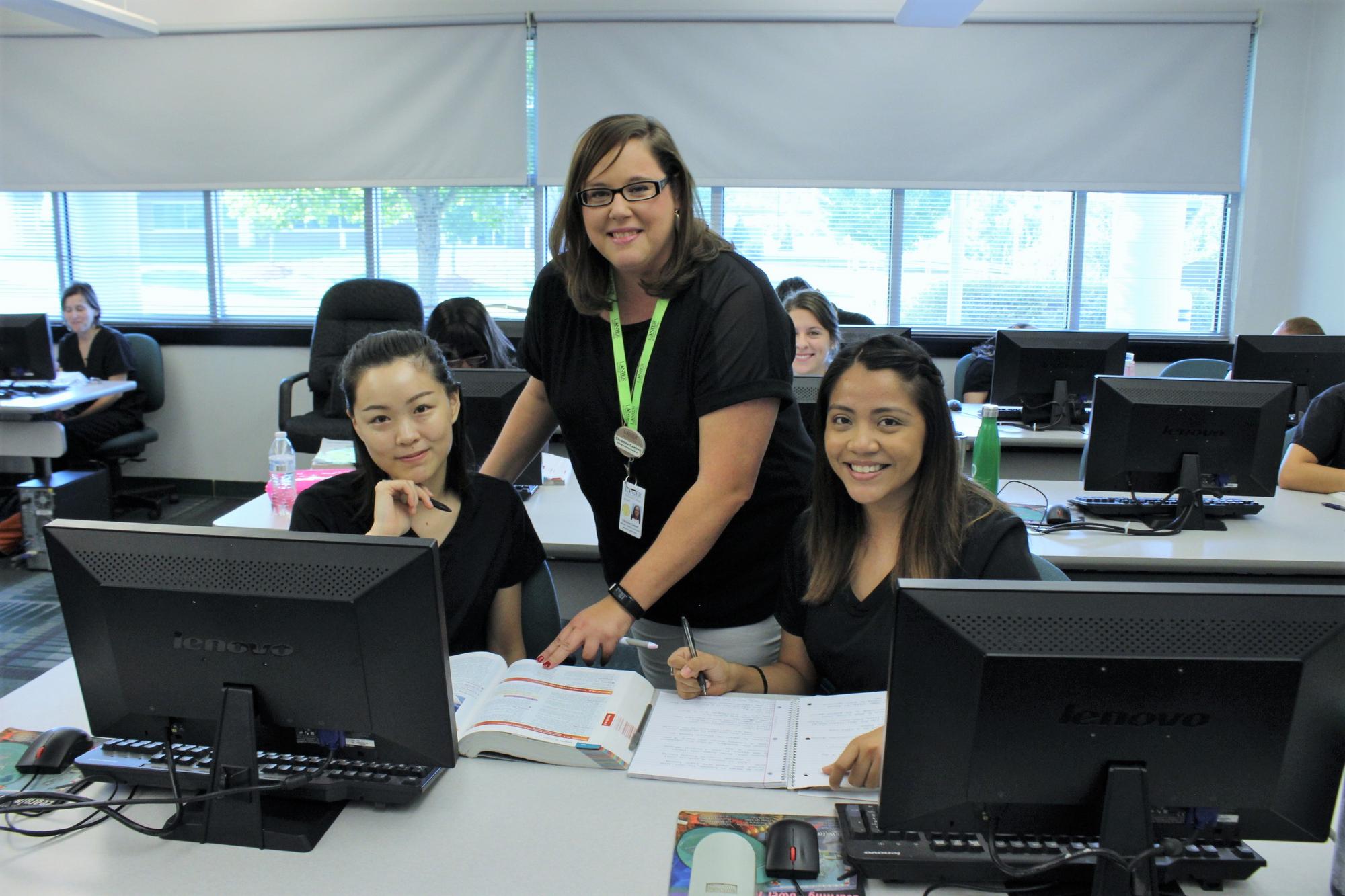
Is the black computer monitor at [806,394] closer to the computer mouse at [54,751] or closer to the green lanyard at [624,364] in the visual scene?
the green lanyard at [624,364]

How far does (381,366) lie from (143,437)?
414 centimetres

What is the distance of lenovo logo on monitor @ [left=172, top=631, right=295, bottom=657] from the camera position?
116cm

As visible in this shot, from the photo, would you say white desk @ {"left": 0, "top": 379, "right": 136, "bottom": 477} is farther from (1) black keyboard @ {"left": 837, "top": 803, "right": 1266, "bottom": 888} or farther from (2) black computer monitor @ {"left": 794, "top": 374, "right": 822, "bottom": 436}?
(1) black keyboard @ {"left": 837, "top": 803, "right": 1266, "bottom": 888}

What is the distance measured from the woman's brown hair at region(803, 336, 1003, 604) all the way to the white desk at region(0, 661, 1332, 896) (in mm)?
458

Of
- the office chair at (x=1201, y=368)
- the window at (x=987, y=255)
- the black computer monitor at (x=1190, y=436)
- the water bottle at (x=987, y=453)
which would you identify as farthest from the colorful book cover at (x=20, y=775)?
the window at (x=987, y=255)

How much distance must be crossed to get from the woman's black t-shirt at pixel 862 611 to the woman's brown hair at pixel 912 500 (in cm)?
2

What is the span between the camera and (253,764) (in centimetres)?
119

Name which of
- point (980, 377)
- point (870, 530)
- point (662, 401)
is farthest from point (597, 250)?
point (980, 377)

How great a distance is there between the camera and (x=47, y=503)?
4.38m

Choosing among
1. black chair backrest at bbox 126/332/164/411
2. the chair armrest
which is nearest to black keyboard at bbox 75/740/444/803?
the chair armrest

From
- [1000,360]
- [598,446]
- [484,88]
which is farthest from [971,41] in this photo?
[598,446]

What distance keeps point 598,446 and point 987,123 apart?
13.3 ft

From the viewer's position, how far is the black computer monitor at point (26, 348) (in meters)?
4.36

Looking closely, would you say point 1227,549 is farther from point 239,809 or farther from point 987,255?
point 987,255
